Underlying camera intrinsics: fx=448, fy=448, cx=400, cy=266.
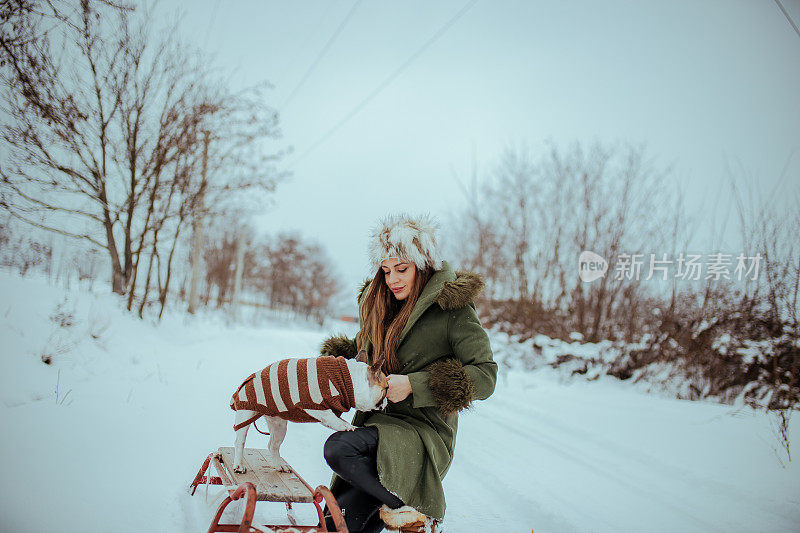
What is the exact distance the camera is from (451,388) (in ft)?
6.64

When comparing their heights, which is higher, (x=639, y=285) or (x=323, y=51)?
(x=323, y=51)

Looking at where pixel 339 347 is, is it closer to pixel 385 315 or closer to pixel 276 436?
pixel 385 315

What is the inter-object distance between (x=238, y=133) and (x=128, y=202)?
306 cm

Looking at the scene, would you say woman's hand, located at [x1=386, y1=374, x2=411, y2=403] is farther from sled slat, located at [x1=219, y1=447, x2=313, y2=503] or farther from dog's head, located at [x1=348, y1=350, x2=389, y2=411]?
sled slat, located at [x1=219, y1=447, x2=313, y2=503]

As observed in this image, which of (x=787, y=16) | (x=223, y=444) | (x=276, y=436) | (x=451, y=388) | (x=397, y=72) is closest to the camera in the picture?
(x=451, y=388)

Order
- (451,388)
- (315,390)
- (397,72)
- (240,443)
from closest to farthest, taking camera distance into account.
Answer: (315,390), (451,388), (240,443), (397,72)

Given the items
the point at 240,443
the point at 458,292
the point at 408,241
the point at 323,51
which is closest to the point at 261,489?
the point at 240,443

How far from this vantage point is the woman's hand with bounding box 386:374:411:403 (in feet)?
6.78

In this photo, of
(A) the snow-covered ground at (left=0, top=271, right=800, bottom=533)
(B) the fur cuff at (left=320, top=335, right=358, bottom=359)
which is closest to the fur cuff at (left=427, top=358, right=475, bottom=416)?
(B) the fur cuff at (left=320, top=335, right=358, bottom=359)

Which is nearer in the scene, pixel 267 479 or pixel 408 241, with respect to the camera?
pixel 267 479

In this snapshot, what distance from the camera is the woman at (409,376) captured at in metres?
1.96

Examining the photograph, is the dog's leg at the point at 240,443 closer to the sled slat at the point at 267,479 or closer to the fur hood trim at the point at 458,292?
the sled slat at the point at 267,479

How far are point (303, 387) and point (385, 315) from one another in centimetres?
79

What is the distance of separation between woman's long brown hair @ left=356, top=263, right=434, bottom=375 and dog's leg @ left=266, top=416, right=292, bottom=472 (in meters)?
0.56
